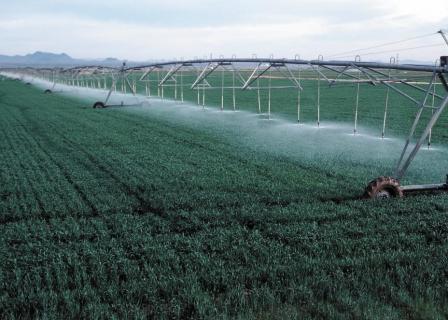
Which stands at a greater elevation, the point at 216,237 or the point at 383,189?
the point at 383,189

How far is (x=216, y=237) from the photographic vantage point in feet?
30.2

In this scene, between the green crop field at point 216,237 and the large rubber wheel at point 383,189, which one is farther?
the large rubber wheel at point 383,189

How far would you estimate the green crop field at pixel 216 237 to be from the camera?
6.70 meters

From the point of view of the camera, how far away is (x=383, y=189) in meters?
11.7

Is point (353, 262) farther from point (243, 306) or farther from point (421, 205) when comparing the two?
point (421, 205)

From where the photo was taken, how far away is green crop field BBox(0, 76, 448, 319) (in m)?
6.70

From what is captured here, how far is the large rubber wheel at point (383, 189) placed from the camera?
11578 millimetres

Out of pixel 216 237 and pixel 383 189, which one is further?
pixel 383 189

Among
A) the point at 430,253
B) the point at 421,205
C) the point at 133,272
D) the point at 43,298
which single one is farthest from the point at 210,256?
the point at 421,205

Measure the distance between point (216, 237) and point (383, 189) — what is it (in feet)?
16.1

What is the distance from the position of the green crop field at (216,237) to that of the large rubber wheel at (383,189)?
→ 0.95 ft

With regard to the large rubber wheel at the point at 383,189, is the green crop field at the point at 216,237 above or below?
below

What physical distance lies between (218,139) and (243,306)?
16.7 meters

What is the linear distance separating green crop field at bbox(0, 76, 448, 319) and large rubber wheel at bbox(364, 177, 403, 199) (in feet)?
0.95
